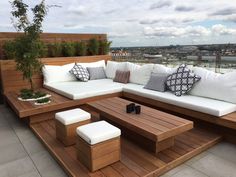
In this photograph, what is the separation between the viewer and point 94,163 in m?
2.15

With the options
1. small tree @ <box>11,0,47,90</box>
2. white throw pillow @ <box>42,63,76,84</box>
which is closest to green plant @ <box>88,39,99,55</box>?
white throw pillow @ <box>42,63,76,84</box>

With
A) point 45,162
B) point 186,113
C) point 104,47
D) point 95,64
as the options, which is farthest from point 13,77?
point 186,113

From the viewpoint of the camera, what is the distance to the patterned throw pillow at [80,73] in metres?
5.10

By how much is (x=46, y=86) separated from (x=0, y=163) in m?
2.61

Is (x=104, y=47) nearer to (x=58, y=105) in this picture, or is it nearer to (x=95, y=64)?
(x=95, y=64)

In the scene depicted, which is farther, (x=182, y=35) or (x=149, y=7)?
(x=149, y=7)

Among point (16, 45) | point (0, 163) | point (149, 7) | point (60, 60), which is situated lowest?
point (0, 163)

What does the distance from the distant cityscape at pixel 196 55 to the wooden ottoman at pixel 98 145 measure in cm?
282

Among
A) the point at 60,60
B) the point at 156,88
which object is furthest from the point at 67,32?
the point at 156,88

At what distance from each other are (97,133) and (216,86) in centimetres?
217

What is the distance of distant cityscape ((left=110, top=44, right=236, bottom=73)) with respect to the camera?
417cm

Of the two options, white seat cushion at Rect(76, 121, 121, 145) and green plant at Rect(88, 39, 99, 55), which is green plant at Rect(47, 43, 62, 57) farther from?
white seat cushion at Rect(76, 121, 121, 145)

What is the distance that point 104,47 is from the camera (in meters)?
6.37

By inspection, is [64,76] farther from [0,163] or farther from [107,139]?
[107,139]
